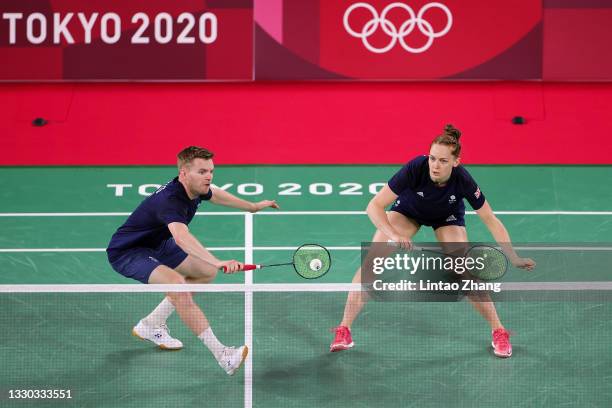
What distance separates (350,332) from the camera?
7402 millimetres

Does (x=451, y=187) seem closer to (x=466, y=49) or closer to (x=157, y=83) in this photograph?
(x=466, y=49)

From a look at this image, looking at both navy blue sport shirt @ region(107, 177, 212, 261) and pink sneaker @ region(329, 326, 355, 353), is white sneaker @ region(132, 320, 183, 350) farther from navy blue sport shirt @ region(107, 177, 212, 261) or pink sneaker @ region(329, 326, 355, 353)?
pink sneaker @ region(329, 326, 355, 353)

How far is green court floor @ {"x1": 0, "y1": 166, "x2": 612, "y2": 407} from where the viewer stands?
659cm

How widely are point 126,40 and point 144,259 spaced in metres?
5.74

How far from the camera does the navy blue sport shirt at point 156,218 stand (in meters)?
6.84

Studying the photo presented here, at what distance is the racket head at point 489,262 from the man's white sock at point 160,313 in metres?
2.18

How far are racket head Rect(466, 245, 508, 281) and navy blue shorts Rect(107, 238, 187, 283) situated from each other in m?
2.11

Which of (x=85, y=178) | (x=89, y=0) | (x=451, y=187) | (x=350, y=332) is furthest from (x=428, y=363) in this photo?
(x=89, y=0)

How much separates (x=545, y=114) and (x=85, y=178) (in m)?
5.34

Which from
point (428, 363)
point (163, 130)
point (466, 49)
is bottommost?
point (428, 363)

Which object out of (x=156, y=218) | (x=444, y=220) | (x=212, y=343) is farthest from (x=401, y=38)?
(x=212, y=343)

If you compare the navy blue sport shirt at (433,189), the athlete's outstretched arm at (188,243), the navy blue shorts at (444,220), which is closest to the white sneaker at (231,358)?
the athlete's outstretched arm at (188,243)

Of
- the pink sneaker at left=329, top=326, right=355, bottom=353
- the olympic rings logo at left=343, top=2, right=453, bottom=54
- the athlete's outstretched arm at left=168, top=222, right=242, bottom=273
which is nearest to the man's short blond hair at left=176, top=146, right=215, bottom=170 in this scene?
the athlete's outstretched arm at left=168, top=222, right=242, bottom=273

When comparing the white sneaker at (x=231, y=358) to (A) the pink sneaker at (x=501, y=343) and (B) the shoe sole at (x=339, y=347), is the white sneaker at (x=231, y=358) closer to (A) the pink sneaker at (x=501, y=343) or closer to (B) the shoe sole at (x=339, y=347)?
(B) the shoe sole at (x=339, y=347)
